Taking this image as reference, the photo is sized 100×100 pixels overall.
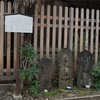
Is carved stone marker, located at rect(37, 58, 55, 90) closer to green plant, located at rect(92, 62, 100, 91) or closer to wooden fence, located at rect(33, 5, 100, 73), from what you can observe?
wooden fence, located at rect(33, 5, 100, 73)

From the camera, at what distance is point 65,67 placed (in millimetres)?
5938

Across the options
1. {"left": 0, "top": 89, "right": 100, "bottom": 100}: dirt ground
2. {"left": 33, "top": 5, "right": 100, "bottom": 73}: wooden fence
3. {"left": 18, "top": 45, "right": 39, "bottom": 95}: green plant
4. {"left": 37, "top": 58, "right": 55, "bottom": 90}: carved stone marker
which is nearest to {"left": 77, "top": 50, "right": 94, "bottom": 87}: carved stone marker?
{"left": 0, "top": 89, "right": 100, "bottom": 100}: dirt ground

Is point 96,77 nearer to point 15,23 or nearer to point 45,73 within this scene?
point 45,73

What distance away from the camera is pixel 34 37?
19.4ft

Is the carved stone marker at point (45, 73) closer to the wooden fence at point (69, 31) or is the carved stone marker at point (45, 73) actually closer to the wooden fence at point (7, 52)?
the wooden fence at point (69, 31)

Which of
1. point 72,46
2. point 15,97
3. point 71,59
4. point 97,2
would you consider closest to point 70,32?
point 72,46

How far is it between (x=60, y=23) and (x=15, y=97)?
2452 millimetres

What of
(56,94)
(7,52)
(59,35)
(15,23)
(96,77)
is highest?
(15,23)

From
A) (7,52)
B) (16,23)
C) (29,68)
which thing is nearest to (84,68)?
(29,68)

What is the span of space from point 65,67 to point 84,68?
22.5 inches

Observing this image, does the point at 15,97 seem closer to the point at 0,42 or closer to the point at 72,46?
the point at 0,42

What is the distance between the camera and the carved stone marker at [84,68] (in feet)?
19.9

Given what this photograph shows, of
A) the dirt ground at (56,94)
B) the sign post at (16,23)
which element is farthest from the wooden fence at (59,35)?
the sign post at (16,23)

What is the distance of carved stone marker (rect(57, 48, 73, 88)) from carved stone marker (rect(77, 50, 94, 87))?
291 millimetres
